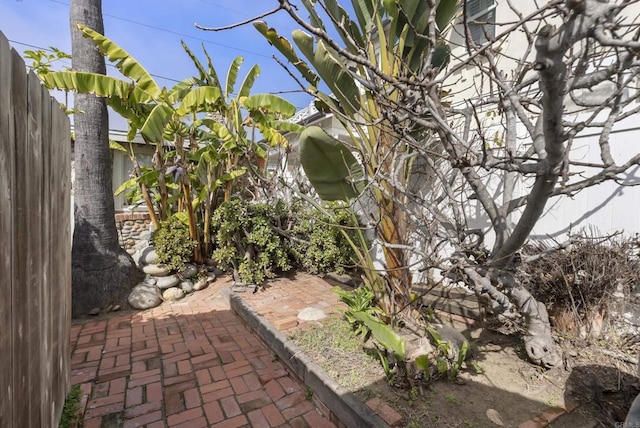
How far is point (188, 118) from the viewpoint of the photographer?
6.55 m

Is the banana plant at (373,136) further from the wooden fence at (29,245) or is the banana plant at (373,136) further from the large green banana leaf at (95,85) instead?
the large green banana leaf at (95,85)

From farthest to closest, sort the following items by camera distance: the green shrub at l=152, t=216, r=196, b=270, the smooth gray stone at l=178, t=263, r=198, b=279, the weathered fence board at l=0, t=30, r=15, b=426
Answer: the smooth gray stone at l=178, t=263, r=198, b=279
the green shrub at l=152, t=216, r=196, b=270
the weathered fence board at l=0, t=30, r=15, b=426

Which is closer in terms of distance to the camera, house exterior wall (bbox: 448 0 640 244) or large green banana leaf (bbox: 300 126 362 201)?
house exterior wall (bbox: 448 0 640 244)

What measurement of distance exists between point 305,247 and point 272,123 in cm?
285

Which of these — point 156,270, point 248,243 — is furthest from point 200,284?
point 248,243

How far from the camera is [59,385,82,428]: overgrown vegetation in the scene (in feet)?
8.38

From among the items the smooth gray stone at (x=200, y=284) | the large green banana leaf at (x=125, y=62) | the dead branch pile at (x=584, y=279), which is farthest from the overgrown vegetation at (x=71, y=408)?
the large green banana leaf at (x=125, y=62)

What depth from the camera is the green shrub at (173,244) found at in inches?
237

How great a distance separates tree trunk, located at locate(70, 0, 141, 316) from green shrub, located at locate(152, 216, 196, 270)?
2.53ft

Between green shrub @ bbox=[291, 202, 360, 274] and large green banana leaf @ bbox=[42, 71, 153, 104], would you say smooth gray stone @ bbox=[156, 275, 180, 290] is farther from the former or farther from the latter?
large green banana leaf @ bbox=[42, 71, 153, 104]

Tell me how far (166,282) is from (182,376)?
3.01 metres

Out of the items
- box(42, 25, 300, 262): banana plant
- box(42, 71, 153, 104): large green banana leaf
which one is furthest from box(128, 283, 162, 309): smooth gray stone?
box(42, 71, 153, 104): large green banana leaf

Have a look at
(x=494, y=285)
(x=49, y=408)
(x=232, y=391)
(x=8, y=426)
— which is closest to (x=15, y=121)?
(x=8, y=426)

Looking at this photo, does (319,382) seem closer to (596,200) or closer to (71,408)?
(71,408)
